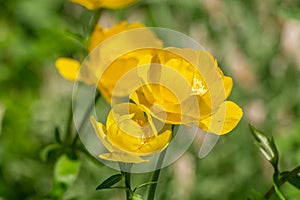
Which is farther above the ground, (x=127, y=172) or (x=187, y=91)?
(x=187, y=91)

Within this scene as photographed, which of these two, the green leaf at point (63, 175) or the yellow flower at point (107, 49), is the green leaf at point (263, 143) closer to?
the yellow flower at point (107, 49)

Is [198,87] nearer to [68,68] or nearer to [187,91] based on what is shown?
[187,91]

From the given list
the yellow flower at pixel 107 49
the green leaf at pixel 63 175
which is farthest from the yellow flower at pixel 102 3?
the green leaf at pixel 63 175

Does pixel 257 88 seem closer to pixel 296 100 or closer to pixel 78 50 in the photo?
pixel 296 100

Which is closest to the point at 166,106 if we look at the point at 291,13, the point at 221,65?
the point at 291,13

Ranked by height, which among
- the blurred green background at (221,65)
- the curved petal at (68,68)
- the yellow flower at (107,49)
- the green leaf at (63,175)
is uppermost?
the yellow flower at (107,49)

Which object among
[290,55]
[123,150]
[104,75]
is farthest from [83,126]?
[290,55]
